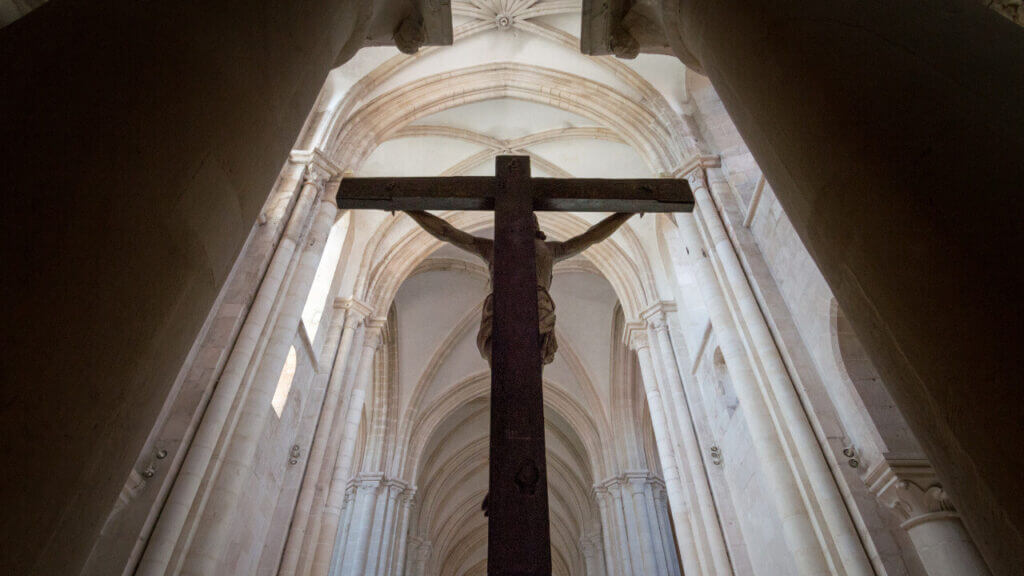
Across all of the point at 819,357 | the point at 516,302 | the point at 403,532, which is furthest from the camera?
the point at 403,532

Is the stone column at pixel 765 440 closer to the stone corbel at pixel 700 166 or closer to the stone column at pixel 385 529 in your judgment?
the stone corbel at pixel 700 166

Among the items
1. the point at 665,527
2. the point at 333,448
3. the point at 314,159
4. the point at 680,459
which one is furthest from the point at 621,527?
the point at 314,159

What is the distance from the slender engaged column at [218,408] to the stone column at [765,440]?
537cm

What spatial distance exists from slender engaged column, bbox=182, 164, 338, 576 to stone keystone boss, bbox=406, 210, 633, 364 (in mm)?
4034

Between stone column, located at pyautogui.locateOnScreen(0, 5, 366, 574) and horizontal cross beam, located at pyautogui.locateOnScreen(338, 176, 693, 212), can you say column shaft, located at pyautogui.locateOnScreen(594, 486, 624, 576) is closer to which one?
horizontal cross beam, located at pyautogui.locateOnScreen(338, 176, 693, 212)

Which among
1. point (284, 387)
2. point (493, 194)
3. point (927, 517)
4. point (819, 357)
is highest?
point (284, 387)

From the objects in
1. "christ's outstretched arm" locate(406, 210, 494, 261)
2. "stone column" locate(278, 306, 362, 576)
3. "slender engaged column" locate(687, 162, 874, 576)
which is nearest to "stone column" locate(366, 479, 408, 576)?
"stone column" locate(278, 306, 362, 576)

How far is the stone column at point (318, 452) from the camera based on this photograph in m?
8.30

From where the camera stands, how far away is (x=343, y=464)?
9852mm

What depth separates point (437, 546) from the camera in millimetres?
24750

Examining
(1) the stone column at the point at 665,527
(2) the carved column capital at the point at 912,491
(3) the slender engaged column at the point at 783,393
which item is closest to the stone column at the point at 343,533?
(1) the stone column at the point at 665,527

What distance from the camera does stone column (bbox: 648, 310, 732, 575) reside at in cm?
831

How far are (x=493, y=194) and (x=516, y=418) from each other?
120cm

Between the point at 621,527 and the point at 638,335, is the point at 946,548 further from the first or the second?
the point at 621,527
